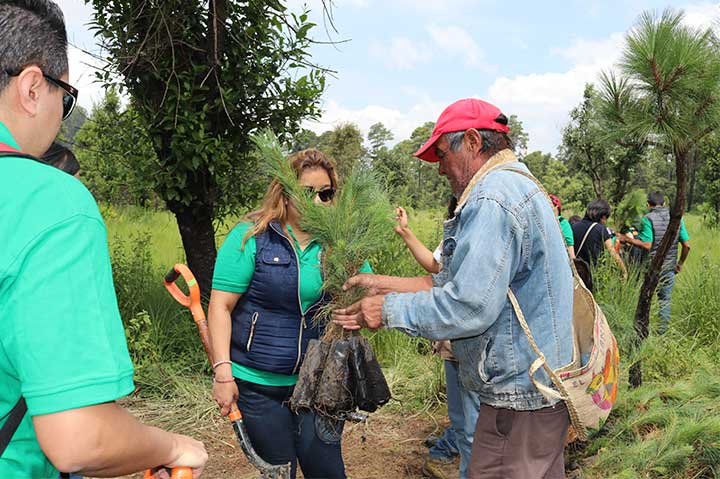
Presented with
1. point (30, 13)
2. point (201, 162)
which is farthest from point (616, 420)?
point (30, 13)

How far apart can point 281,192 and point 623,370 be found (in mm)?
3323

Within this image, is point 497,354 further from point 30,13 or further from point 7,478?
point 30,13

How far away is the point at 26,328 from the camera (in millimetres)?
905

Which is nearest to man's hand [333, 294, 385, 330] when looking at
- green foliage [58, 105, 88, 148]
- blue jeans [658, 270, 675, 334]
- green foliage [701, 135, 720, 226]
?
green foliage [58, 105, 88, 148]

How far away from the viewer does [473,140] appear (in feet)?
7.42

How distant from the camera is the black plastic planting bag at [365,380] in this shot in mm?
2436

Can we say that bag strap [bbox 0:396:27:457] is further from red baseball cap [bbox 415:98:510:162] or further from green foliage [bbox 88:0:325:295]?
green foliage [bbox 88:0:325:295]

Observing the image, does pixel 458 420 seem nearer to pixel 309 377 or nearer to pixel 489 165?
pixel 309 377

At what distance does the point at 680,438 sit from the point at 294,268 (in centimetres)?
243

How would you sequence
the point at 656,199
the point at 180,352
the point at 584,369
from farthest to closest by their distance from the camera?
the point at 656,199, the point at 180,352, the point at 584,369

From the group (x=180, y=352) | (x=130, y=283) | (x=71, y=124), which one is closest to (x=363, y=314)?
(x=180, y=352)

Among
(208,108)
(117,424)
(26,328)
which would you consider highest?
(208,108)

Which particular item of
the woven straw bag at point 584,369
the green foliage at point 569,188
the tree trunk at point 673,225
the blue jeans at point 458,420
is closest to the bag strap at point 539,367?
the woven straw bag at point 584,369

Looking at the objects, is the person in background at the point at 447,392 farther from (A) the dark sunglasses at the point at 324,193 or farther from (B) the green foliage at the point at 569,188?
(B) the green foliage at the point at 569,188
